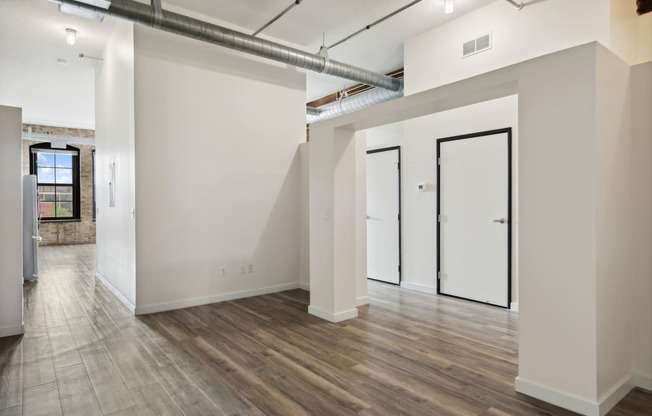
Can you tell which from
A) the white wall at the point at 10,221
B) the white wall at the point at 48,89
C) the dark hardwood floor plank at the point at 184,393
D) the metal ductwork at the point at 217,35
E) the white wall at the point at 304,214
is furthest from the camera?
the white wall at the point at 48,89

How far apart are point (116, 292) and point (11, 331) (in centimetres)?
170

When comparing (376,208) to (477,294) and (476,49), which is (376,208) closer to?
(477,294)

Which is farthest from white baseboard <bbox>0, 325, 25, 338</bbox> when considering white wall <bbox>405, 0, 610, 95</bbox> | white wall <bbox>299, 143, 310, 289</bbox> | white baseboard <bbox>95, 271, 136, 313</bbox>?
white wall <bbox>405, 0, 610, 95</bbox>

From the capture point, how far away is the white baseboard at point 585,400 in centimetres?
238

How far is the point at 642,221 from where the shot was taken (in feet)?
9.06

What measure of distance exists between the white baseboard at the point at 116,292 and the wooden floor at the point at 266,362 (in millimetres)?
113

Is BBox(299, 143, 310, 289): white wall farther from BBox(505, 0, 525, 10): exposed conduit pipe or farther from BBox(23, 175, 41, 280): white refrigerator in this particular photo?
BBox(23, 175, 41, 280): white refrigerator

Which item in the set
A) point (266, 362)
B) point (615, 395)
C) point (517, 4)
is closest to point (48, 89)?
point (266, 362)

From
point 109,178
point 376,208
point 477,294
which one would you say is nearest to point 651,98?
point 477,294

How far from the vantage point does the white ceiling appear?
4.81 m

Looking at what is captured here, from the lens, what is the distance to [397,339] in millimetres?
3764

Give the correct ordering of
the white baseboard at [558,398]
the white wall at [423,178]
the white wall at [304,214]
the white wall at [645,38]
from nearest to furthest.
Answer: the white baseboard at [558,398], the white wall at [645,38], the white wall at [423,178], the white wall at [304,214]

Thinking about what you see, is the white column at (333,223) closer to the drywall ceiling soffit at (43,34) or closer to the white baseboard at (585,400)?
the white baseboard at (585,400)

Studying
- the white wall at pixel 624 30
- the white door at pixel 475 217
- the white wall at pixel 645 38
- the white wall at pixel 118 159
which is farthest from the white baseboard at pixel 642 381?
the white wall at pixel 118 159
